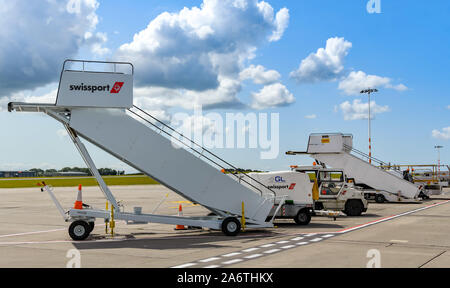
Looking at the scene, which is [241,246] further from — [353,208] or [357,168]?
[357,168]

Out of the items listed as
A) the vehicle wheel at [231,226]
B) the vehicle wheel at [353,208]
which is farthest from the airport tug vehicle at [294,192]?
the vehicle wheel at [353,208]

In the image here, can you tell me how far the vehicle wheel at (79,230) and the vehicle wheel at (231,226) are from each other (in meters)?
→ 4.39

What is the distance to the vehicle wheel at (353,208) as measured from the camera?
22.9m

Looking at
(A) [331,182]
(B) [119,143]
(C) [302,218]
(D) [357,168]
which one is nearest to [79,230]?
(B) [119,143]

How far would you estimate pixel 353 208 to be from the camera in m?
23.0

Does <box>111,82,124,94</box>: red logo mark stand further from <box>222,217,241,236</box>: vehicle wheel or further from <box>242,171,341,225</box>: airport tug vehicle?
<box>242,171,341,225</box>: airport tug vehicle

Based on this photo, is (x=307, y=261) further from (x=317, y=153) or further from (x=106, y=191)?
(x=317, y=153)

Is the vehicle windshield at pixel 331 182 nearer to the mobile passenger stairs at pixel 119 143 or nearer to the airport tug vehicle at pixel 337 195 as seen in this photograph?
the airport tug vehicle at pixel 337 195

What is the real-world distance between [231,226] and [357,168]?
18738 mm

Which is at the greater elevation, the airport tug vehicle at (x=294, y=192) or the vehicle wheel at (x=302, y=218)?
the airport tug vehicle at (x=294, y=192)

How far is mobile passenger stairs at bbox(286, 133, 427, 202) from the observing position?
98.0 ft
